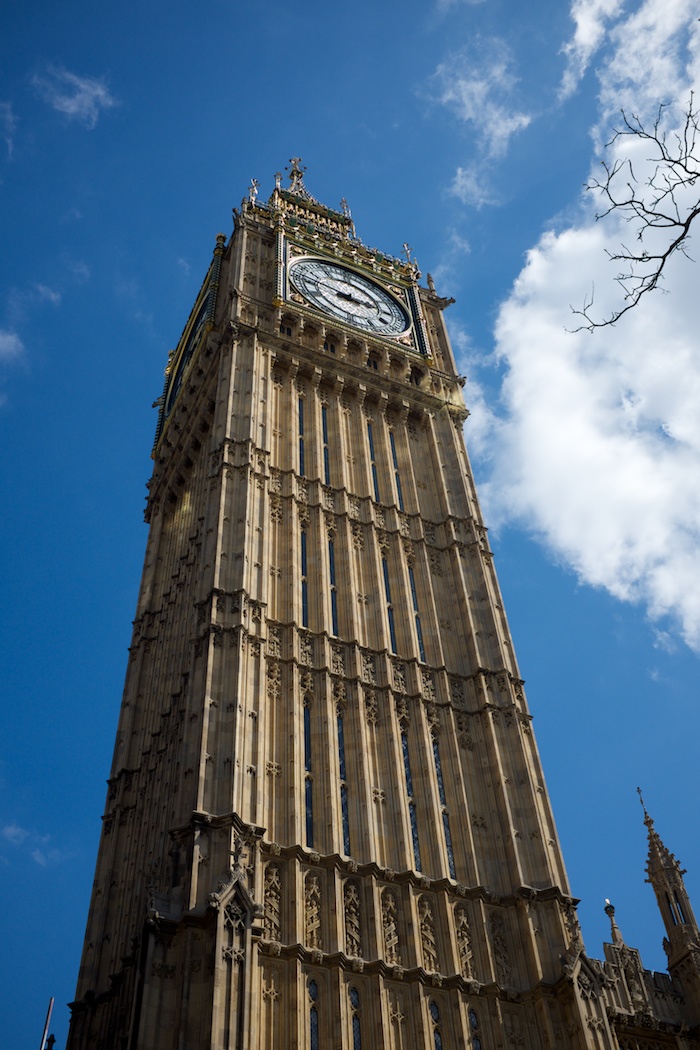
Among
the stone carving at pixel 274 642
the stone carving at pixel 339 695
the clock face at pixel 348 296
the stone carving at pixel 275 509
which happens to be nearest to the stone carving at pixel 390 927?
the stone carving at pixel 339 695

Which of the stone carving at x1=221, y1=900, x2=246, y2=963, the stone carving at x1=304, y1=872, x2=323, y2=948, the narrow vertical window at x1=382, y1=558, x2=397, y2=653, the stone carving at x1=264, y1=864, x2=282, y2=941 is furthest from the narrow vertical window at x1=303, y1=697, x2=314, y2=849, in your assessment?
the narrow vertical window at x1=382, y1=558, x2=397, y2=653

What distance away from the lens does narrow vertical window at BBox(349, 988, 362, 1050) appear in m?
22.1

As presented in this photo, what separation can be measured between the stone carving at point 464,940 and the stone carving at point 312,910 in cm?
360

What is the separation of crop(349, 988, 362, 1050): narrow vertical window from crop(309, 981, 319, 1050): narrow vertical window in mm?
843

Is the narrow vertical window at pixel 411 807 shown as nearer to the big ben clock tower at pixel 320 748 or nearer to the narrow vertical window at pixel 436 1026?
the big ben clock tower at pixel 320 748

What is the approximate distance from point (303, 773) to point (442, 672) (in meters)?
7.10

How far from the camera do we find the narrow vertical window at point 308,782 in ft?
84.5

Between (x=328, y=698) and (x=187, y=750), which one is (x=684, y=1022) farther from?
(x=187, y=750)

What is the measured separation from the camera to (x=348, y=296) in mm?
49438

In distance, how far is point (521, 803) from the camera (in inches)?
1152

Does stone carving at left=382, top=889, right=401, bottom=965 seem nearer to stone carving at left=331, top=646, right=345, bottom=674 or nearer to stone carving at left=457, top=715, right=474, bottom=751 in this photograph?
stone carving at left=457, top=715, right=474, bottom=751

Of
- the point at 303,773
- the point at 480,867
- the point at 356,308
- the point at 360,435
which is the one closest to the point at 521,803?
the point at 480,867

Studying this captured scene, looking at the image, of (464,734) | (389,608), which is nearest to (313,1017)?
(464,734)

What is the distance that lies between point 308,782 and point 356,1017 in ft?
20.0
